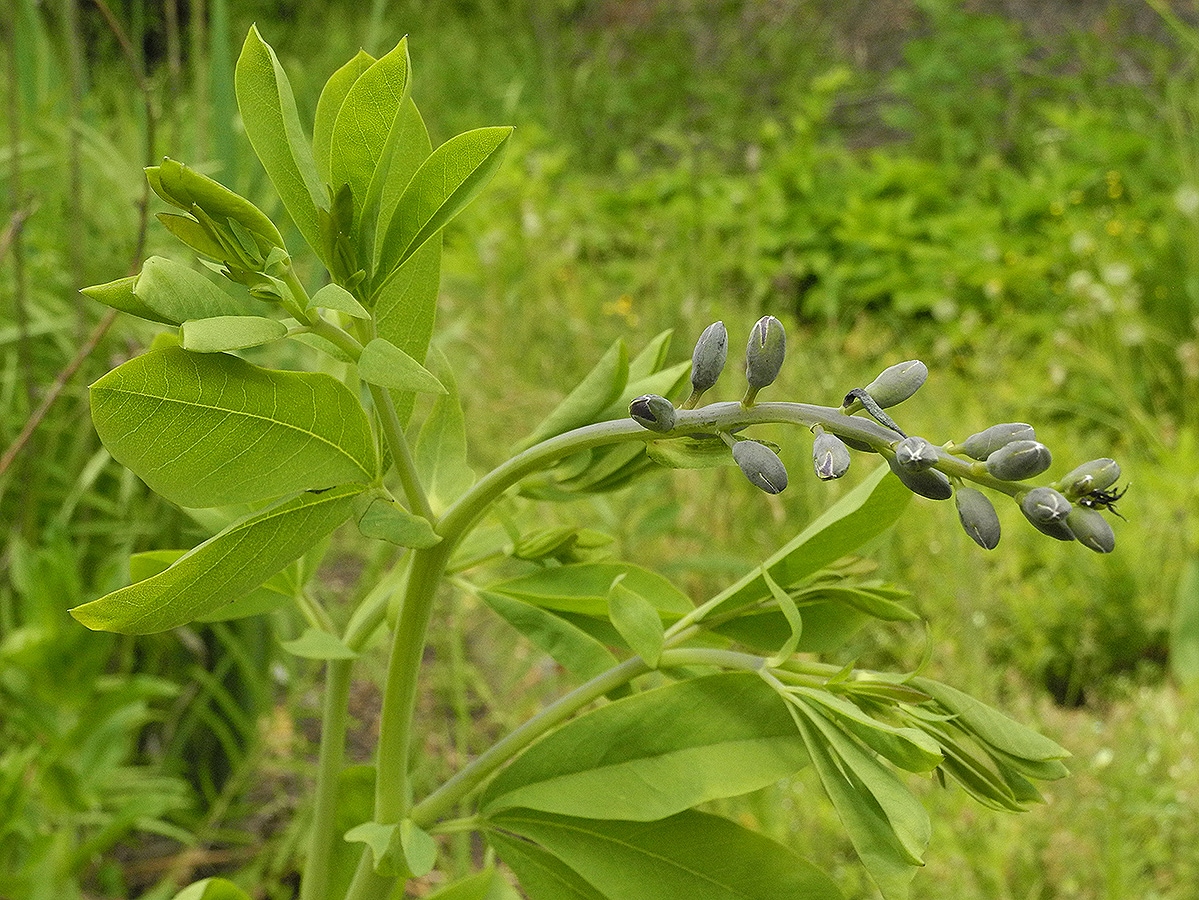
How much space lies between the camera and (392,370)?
0.30m

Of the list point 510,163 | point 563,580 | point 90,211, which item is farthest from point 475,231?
point 563,580

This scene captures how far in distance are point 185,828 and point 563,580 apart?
1.21 meters

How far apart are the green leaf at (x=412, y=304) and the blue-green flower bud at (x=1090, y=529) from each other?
0.20m

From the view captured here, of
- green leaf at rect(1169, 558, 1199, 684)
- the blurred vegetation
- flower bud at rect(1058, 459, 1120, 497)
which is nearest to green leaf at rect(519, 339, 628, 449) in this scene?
flower bud at rect(1058, 459, 1120, 497)

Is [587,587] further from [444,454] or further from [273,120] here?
[273,120]

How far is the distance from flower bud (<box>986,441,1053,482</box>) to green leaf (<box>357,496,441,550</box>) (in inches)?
6.3

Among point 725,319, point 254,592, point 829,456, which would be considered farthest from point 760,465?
point 725,319

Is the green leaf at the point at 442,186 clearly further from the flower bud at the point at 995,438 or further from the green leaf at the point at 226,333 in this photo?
the flower bud at the point at 995,438

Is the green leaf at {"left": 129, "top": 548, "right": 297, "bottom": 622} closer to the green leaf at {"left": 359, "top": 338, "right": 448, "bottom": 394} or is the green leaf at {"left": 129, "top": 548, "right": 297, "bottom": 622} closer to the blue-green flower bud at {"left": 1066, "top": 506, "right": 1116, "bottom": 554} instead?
the green leaf at {"left": 359, "top": 338, "right": 448, "bottom": 394}

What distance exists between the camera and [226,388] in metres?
0.30

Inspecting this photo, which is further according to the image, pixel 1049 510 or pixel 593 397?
pixel 593 397

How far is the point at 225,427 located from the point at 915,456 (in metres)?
0.18

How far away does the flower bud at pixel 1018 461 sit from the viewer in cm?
28

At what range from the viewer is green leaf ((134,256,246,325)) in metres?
0.28
